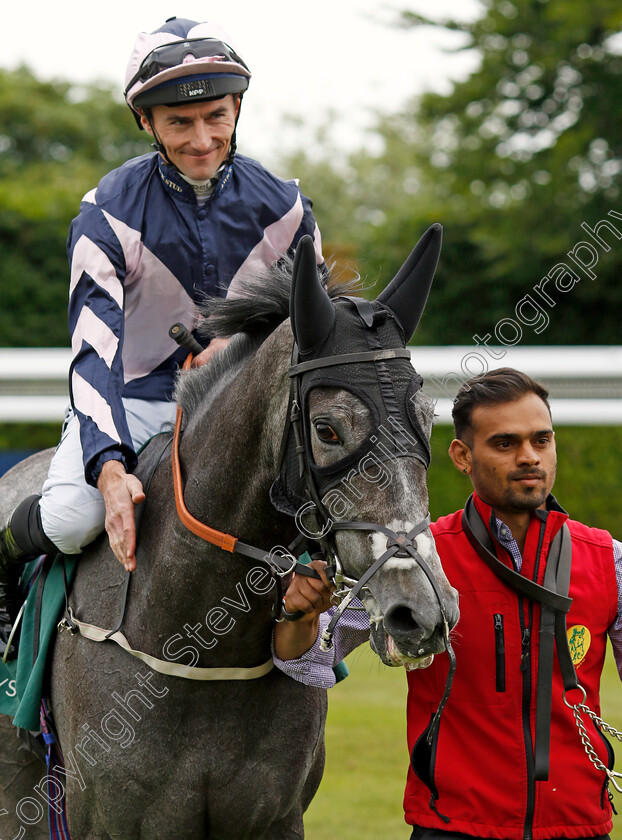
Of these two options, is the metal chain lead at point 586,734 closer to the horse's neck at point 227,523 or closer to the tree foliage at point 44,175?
the horse's neck at point 227,523

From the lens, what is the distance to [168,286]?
10.1 feet

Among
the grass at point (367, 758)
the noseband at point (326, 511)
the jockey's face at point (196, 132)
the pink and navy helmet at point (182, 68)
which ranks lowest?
the grass at point (367, 758)

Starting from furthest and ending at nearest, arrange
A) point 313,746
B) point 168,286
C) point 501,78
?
point 501,78 < point 168,286 < point 313,746

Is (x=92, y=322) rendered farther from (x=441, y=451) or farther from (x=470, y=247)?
(x=470, y=247)

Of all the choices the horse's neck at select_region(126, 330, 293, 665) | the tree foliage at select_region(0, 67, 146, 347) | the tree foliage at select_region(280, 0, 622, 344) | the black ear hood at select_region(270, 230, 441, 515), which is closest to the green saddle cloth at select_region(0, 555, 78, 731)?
the horse's neck at select_region(126, 330, 293, 665)

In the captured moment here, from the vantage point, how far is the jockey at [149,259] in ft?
9.15

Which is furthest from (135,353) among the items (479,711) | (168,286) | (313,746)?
(479,711)

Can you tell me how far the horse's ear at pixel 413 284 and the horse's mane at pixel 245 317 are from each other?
6.1 inches

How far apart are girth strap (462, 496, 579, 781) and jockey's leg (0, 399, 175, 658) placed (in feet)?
3.56

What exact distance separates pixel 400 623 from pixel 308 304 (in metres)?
0.70

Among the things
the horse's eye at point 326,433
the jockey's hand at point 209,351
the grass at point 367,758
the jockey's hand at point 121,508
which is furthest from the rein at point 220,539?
the grass at point 367,758

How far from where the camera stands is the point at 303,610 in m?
2.42

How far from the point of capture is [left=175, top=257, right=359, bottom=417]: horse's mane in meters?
2.50

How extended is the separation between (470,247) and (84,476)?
35.9 ft
